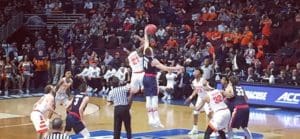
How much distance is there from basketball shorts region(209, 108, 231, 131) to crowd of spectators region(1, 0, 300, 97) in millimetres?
10598

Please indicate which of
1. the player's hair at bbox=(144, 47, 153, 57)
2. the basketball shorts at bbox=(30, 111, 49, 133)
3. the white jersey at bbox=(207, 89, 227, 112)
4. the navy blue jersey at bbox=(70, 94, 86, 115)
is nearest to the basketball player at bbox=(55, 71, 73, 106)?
the basketball shorts at bbox=(30, 111, 49, 133)

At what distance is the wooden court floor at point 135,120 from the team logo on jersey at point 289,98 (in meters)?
1.61

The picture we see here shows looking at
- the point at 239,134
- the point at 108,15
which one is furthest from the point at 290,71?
the point at 108,15

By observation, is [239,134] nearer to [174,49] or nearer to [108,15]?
[174,49]

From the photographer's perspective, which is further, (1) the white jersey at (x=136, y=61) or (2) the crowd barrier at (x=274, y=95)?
(2) the crowd barrier at (x=274, y=95)

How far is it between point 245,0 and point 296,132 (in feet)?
51.7

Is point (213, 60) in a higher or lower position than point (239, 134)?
higher

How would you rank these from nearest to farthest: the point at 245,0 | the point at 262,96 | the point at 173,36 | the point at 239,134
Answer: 1. the point at 239,134
2. the point at 262,96
3. the point at 173,36
4. the point at 245,0

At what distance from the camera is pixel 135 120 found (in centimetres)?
2159

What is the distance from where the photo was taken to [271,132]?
1914 cm

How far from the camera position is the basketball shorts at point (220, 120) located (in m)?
14.2

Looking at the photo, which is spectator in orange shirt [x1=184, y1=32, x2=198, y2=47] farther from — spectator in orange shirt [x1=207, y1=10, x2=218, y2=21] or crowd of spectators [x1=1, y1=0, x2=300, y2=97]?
spectator in orange shirt [x1=207, y1=10, x2=218, y2=21]

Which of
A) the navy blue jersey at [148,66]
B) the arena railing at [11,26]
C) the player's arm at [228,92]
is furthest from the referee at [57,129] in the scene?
the arena railing at [11,26]

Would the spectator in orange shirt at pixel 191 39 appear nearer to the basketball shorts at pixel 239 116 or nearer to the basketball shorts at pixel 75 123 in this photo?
the basketball shorts at pixel 239 116
